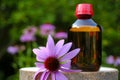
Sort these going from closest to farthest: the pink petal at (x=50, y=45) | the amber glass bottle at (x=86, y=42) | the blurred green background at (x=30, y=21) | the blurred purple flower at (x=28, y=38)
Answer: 1. the pink petal at (x=50, y=45)
2. the amber glass bottle at (x=86, y=42)
3. the blurred purple flower at (x=28, y=38)
4. the blurred green background at (x=30, y=21)

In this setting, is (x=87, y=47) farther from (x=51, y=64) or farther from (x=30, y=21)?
(x=30, y=21)

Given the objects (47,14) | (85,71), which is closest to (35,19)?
(47,14)

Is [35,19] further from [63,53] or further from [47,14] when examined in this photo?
[63,53]

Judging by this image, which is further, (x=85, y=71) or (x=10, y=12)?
(x=10, y=12)

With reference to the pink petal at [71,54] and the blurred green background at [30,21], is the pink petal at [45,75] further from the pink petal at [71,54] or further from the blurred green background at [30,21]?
the blurred green background at [30,21]

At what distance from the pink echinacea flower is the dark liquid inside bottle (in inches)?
6.3

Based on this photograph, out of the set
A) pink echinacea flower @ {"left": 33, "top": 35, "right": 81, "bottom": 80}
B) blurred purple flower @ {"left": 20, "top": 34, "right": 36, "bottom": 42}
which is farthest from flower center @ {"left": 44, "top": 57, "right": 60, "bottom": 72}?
blurred purple flower @ {"left": 20, "top": 34, "right": 36, "bottom": 42}

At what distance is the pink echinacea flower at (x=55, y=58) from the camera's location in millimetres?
2105

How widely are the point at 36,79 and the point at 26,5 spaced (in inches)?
134

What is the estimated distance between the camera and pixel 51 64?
2125 millimetres

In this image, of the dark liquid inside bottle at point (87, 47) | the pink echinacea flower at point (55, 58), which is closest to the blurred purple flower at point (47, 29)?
the dark liquid inside bottle at point (87, 47)

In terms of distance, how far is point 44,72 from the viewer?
212 centimetres

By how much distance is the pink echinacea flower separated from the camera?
→ 2.11 metres

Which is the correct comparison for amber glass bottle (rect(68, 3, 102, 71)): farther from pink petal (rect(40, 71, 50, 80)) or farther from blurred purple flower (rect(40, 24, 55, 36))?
blurred purple flower (rect(40, 24, 55, 36))
